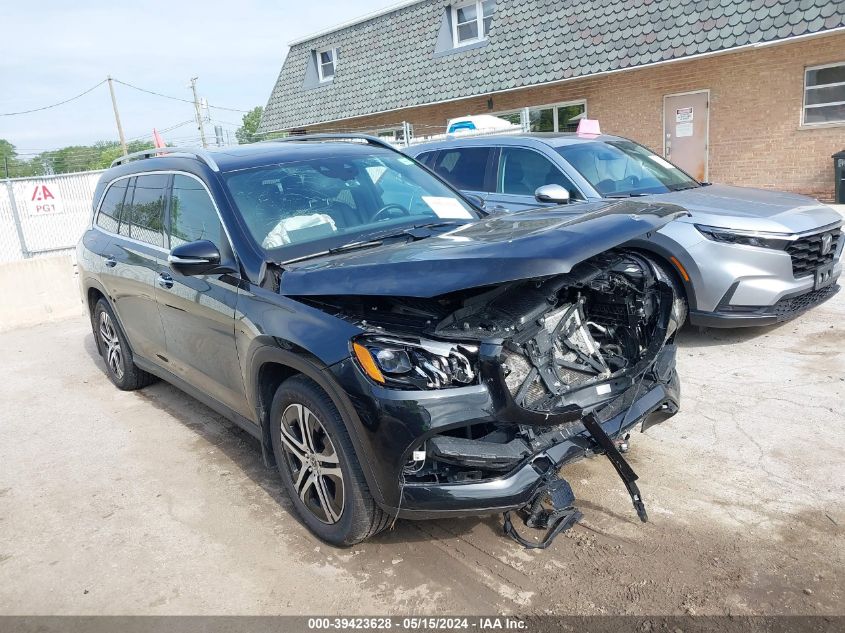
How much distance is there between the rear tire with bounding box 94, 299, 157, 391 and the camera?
5497 millimetres

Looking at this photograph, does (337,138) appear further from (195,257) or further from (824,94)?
(824,94)

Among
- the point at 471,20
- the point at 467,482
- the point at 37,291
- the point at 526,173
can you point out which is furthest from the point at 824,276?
the point at 471,20

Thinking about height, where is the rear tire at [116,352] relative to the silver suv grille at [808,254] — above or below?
below

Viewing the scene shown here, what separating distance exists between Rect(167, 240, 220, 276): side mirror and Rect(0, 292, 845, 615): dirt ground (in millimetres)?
1325

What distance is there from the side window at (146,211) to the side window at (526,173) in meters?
3.55

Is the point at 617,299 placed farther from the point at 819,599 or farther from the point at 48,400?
the point at 48,400

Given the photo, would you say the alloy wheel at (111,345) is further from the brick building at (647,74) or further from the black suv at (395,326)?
the brick building at (647,74)

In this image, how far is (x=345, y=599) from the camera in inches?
114

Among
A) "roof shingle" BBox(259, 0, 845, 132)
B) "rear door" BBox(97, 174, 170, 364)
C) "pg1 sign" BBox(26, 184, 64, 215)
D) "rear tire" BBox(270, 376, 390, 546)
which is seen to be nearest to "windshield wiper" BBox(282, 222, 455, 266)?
"rear tire" BBox(270, 376, 390, 546)

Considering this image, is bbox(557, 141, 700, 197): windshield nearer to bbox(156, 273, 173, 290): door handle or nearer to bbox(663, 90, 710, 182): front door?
bbox(156, 273, 173, 290): door handle

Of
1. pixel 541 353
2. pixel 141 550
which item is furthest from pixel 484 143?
pixel 141 550

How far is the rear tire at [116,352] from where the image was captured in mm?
5497

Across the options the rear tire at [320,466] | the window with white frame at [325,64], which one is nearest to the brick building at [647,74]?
the window with white frame at [325,64]

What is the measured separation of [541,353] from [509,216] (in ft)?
4.25
